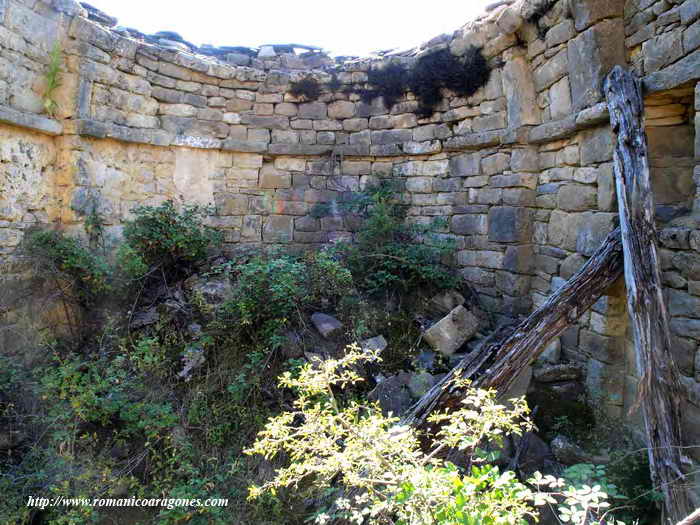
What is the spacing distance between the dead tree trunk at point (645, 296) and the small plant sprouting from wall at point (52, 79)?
4.99m

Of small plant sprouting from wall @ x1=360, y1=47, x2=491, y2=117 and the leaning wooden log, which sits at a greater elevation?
small plant sprouting from wall @ x1=360, y1=47, x2=491, y2=117

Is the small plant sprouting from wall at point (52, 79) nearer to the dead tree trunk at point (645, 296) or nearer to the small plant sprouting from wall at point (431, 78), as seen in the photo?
the small plant sprouting from wall at point (431, 78)

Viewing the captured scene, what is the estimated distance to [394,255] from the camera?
4789 mm

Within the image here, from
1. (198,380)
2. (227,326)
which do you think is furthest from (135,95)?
(198,380)

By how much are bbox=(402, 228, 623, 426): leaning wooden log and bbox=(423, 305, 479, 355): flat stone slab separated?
0.74 meters

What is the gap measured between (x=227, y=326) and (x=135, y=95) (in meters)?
2.98

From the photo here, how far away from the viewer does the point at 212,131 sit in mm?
5434

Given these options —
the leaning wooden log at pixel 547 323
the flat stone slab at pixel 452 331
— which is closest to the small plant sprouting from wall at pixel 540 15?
the leaning wooden log at pixel 547 323

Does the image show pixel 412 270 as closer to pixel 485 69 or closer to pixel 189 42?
pixel 485 69

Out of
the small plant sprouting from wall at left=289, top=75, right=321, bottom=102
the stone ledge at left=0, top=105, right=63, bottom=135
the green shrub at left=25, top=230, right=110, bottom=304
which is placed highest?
the small plant sprouting from wall at left=289, top=75, right=321, bottom=102

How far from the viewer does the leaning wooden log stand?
3.02 meters

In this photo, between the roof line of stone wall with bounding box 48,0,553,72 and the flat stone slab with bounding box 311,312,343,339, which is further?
the roof line of stone wall with bounding box 48,0,553,72

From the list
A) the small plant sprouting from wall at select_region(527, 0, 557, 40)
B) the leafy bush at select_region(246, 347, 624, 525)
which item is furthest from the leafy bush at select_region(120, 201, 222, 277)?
the small plant sprouting from wall at select_region(527, 0, 557, 40)

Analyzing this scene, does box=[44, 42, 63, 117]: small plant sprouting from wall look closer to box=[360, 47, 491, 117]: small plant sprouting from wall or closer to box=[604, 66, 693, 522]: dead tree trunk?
box=[360, 47, 491, 117]: small plant sprouting from wall
